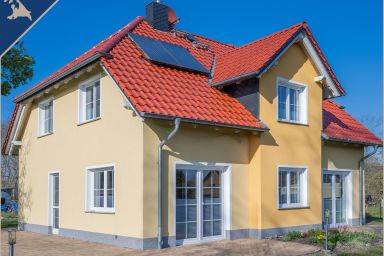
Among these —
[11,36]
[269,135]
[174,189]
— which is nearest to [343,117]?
[269,135]

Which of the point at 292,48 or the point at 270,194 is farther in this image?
the point at 292,48

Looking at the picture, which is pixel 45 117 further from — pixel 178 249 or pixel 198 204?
pixel 178 249

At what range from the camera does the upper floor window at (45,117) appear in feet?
54.1

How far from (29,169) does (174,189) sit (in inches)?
332

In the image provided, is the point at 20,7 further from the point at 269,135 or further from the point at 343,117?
the point at 343,117

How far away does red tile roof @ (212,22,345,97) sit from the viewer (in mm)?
13555

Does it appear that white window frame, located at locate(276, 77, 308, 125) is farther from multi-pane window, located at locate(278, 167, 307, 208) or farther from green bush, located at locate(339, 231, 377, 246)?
green bush, located at locate(339, 231, 377, 246)

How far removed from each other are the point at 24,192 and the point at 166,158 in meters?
9.00

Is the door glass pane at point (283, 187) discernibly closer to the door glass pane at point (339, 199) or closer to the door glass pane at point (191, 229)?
the door glass pane at point (191, 229)

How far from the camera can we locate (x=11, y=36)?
11.9ft

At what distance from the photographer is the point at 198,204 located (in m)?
12.4

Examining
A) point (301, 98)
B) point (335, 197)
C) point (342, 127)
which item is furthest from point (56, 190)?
point (342, 127)

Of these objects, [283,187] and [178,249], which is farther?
[283,187]

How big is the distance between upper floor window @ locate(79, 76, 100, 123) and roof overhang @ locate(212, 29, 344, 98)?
364 centimetres
